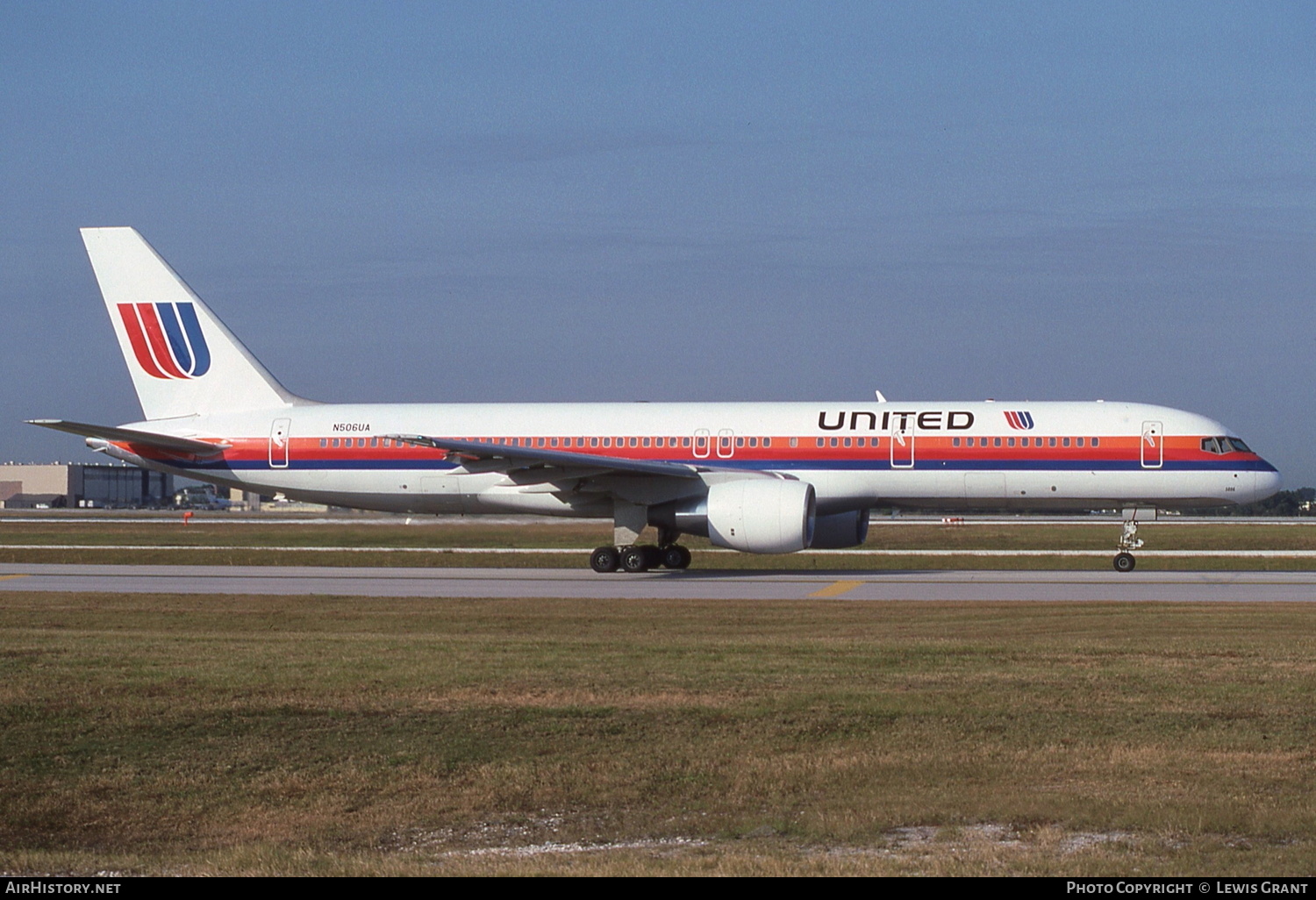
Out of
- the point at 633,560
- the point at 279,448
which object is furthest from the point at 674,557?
the point at 279,448

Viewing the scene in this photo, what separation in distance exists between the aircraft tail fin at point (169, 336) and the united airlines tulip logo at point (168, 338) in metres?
0.02

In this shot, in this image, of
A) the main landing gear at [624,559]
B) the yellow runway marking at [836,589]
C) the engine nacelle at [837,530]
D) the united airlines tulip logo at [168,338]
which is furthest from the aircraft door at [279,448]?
the yellow runway marking at [836,589]

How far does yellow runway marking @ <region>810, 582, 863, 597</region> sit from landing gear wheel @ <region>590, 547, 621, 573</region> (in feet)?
18.9

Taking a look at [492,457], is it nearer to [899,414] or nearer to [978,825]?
[899,414]

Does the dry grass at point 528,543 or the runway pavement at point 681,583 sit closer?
the runway pavement at point 681,583

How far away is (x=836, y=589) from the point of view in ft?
79.4

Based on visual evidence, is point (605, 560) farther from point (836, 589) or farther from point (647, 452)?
point (836, 589)

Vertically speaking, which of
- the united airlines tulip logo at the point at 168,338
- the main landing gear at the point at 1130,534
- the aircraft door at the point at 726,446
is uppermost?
the united airlines tulip logo at the point at 168,338

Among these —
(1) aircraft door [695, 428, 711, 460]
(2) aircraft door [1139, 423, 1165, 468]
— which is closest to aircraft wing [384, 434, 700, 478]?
(1) aircraft door [695, 428, 711, 460]

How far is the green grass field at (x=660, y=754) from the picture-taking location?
738 centimetres

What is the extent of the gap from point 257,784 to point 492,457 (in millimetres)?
19641

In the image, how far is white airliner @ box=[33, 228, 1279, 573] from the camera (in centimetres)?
2911

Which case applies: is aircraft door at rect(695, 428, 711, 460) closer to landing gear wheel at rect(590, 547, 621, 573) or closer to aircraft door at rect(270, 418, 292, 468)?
landing gear wheel at rect(590, 547, 621, 573)

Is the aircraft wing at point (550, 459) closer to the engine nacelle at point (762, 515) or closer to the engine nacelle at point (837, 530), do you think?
the engine nacelle at point (762, 515)
